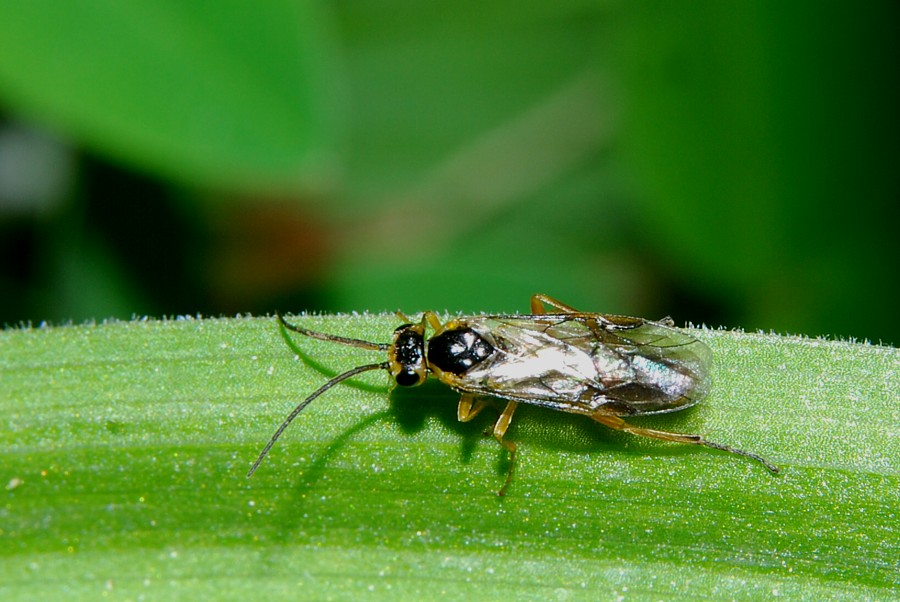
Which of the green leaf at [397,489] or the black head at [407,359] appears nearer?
the green leaf at [397,489]

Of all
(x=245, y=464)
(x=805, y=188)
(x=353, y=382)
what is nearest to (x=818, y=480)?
(x=353, y=382)

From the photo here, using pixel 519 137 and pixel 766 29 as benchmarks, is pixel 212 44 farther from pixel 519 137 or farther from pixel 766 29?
pixel 766 29

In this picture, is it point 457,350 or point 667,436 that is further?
point 457,350

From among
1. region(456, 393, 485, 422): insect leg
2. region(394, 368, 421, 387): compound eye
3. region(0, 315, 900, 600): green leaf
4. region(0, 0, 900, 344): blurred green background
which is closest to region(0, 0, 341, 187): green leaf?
region(0, 0, 900, 344): blurred green background

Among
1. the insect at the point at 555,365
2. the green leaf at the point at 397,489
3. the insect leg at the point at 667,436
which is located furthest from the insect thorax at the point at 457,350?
the insect leg at the point at 667,436

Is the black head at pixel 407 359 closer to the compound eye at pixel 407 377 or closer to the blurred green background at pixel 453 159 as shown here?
the compound eye at pixel 407 377

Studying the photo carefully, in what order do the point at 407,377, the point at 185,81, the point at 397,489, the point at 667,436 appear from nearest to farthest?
the point at 397,489
the point at 667,436
the point at 407,377
the point at 185,81

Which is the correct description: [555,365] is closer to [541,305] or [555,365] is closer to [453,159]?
[541,305]

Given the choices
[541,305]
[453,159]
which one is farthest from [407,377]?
[453,159]
